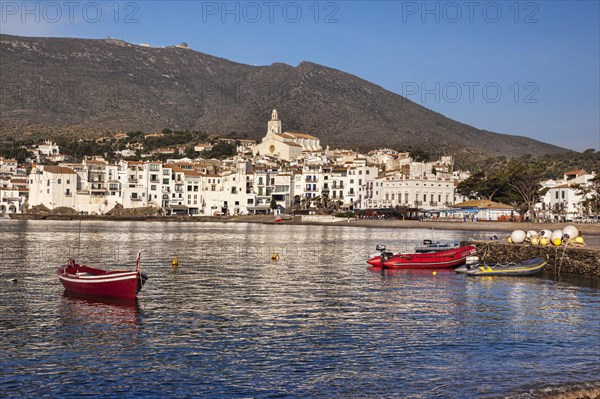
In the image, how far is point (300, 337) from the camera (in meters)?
23.9

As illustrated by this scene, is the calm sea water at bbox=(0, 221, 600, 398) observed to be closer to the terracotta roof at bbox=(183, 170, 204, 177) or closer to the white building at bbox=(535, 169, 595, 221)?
the white building at bbox=(535, 169, 595, 221)

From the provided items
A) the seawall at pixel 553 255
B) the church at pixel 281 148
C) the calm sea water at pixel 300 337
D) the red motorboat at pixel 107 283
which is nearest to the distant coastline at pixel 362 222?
the seawall at pixel 553 255

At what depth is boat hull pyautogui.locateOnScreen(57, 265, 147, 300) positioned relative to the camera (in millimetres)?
30922

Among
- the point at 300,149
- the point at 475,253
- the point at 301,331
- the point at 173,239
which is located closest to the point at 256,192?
the point at 300,149

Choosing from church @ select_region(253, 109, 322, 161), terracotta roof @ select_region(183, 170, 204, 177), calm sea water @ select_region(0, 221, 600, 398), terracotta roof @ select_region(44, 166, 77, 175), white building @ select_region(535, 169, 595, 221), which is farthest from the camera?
church @ select_region(253, 109, 322, 161)

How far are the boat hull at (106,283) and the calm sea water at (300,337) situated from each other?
0.93 m

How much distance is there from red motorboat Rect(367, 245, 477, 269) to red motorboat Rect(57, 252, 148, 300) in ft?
65.0

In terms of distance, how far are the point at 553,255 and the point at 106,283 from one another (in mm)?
28062

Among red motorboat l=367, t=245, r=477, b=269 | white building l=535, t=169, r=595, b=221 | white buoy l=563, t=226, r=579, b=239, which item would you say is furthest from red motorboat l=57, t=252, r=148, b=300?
white building l=535, t=169, r=595, b=221

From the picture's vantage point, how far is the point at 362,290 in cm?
3644

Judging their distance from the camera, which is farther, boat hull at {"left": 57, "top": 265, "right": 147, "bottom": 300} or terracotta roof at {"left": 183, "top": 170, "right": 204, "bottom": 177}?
terracotta roof at {"left": 183, "top": 170, "right": 204, "bottom": 177}

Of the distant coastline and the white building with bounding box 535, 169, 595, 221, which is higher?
the white building with bounding box 535, 169, 595, 221

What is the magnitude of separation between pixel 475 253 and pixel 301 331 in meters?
26.3

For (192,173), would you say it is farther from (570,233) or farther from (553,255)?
→ (553,255)
